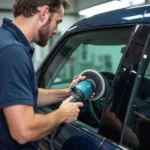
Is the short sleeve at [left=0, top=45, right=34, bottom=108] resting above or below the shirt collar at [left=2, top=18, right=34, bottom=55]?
below

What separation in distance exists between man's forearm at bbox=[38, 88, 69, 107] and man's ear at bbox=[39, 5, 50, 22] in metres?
0.62

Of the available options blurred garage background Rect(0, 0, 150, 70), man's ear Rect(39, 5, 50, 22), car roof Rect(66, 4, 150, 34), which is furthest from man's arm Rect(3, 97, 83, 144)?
blurred garage background Rect(0, 0, 150, 70)

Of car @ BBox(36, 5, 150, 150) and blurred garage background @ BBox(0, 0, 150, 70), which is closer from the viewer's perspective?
car @ BBox(36, 5, 150, 150)

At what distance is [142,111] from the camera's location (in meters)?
1.25

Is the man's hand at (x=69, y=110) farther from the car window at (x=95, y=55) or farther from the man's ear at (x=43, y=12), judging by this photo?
the man's ear at (x=43, y=12)

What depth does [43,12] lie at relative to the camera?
1.36 m

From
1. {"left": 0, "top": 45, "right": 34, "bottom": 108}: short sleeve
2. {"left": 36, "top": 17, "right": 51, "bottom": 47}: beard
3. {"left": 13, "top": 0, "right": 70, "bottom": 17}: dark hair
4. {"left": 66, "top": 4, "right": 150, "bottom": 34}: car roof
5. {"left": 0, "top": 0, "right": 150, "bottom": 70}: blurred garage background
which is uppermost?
{"left": 13, "top": 0, "right": 70, "bottom": 17}: dark hair

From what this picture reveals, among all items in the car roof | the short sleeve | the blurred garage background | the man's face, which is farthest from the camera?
the blurred garage background

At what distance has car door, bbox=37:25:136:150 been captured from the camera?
1397mm

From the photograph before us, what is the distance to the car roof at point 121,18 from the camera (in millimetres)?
1284

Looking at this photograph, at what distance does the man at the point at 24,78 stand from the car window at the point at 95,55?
241mm

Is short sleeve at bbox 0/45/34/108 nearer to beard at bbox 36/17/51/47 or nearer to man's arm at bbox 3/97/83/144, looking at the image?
man's arm at bbox 3/97/83/144

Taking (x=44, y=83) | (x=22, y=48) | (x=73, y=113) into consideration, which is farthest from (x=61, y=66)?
(x=22, y=48)

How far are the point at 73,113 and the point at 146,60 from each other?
0.45 metres
